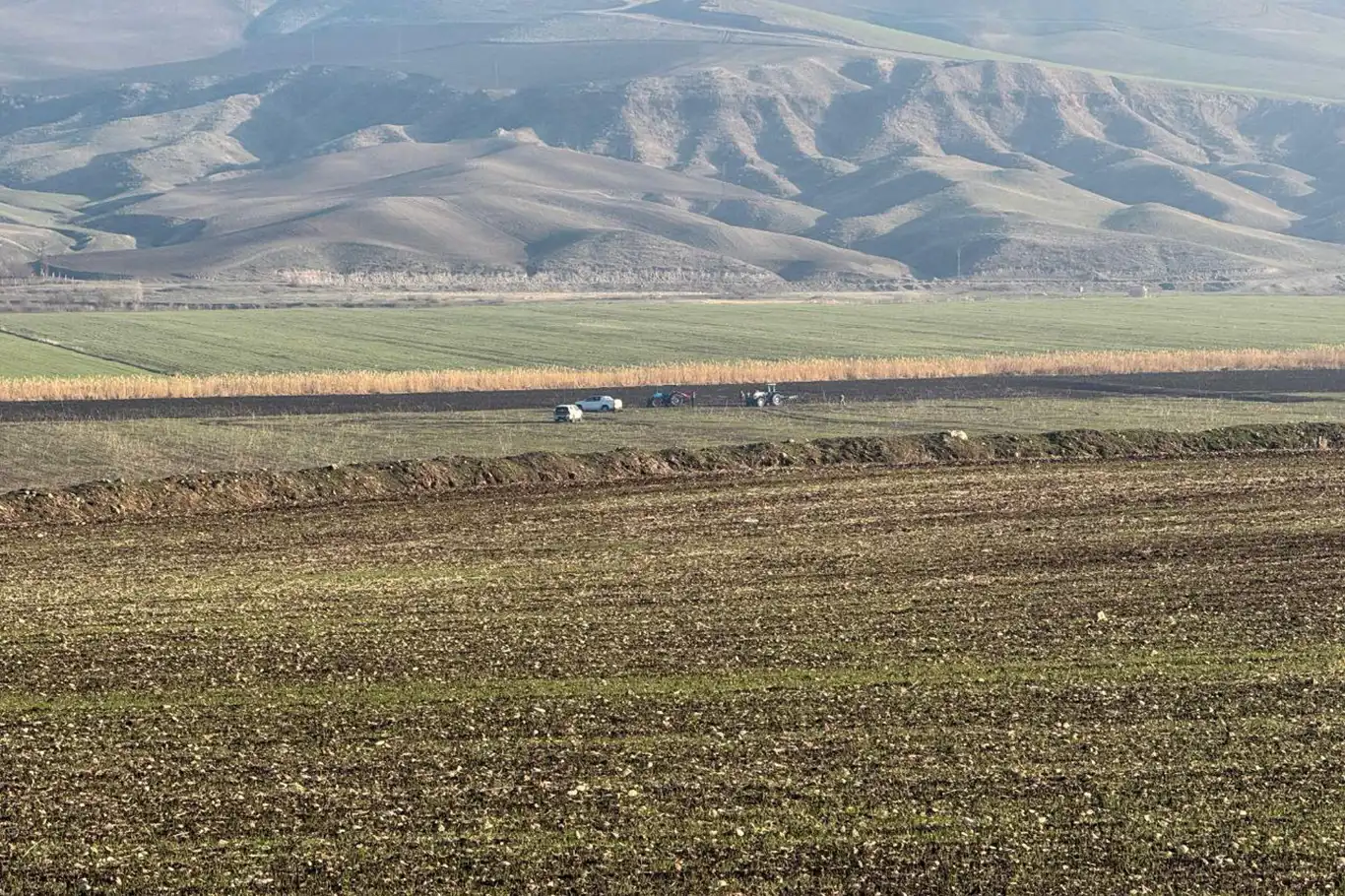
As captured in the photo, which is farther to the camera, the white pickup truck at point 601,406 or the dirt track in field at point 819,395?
the white pickup truck at point 601,406

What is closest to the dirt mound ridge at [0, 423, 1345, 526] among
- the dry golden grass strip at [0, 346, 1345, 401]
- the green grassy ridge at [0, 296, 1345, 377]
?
the dry golden grass strip at [0, 346, 1345, 401]

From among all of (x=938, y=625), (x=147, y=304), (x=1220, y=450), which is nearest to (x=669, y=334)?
(x=147, y=304)

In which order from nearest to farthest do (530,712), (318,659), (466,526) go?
(530,712)
(318,659)
(466,526)

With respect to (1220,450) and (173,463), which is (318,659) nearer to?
(1220,450)

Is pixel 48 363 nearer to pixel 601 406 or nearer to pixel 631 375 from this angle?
pixel 631 375

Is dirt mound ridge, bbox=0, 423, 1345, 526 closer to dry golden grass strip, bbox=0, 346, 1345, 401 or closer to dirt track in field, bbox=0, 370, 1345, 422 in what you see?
dirt track in field, bbox=0, 370, 1345, 422

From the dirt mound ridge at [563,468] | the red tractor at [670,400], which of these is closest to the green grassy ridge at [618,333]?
the red tractor at [670,400]

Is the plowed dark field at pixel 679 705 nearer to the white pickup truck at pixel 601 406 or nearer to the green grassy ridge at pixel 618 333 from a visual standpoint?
the white pickup truck at pixel 601 406
